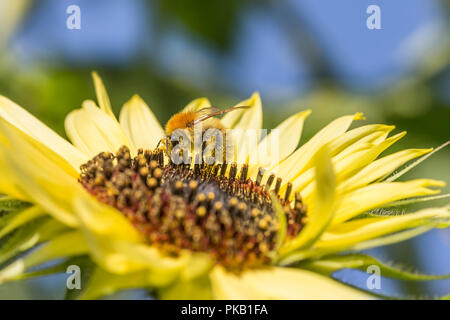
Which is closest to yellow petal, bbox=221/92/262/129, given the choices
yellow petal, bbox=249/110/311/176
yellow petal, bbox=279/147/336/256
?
yellow petal, bbox=249/110/311/176

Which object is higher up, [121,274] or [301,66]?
[301,66]

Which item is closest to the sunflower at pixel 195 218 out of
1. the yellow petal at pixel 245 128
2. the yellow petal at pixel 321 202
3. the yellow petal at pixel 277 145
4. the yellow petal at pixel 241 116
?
the yellow petal at pixel 321 202

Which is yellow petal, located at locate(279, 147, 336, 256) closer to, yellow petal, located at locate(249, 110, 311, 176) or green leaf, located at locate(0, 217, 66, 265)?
green leaf, located at locate(0, 217, 66, 265)

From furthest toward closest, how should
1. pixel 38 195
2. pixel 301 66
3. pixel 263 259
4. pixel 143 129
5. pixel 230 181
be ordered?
pixel 301 66 → pixel 143 129 → pixel 230 181 → pixel 263 259 → pixel 38 195

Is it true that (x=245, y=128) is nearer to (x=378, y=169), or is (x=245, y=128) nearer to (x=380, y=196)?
(x=378, y=169)

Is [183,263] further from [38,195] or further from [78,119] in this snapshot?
[78,119]
